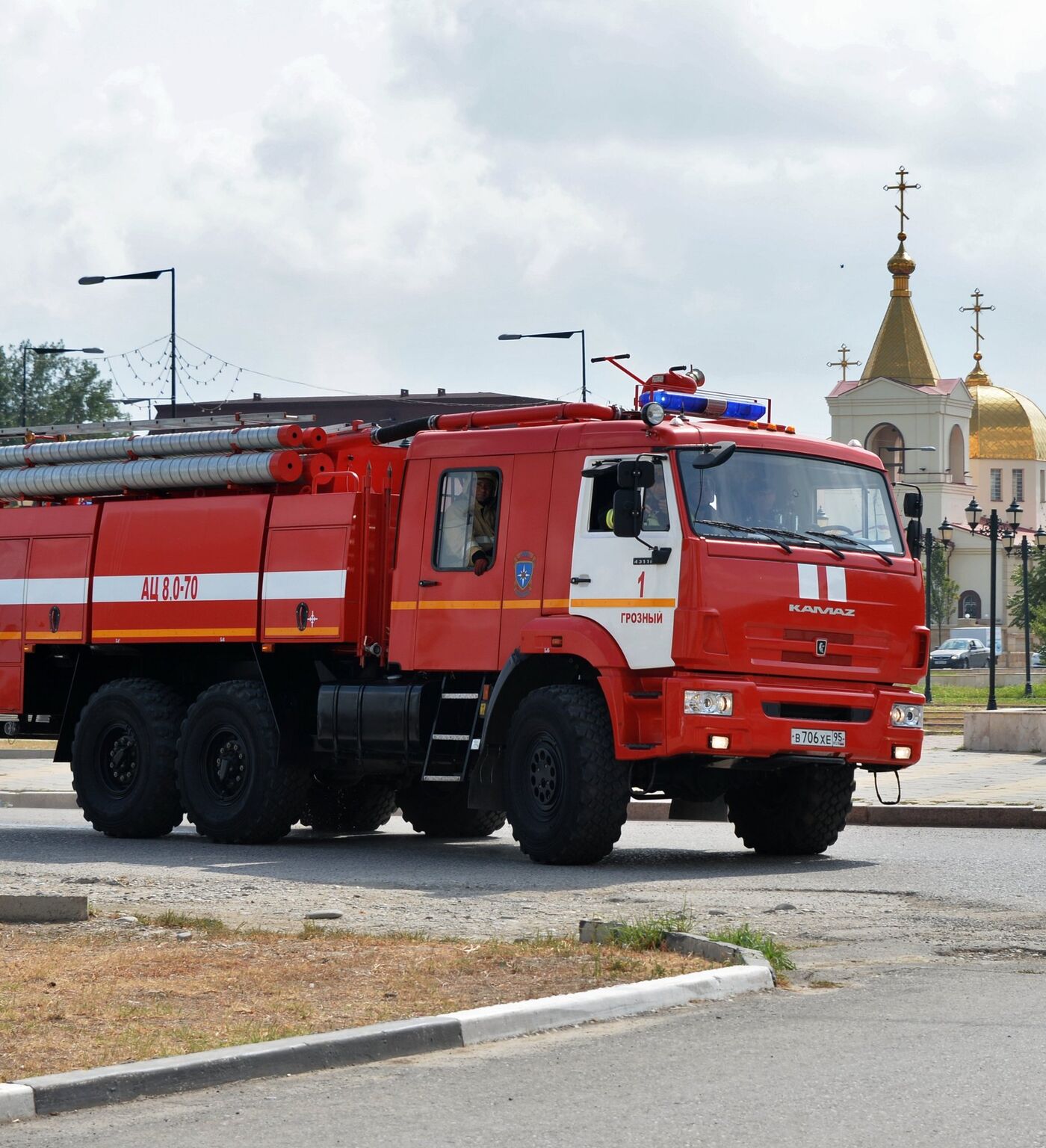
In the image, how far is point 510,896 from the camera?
12578mm

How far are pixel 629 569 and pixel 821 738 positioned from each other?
1731 millimetres

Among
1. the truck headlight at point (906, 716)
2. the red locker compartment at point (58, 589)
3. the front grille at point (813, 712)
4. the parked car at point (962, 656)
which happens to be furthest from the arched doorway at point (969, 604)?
the front grille at point (813, 712)

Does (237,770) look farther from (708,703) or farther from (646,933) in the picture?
(646,933)

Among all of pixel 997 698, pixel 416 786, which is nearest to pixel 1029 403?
pixel 997 698

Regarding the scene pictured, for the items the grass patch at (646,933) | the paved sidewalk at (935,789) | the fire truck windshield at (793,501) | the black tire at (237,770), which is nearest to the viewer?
the grass patch at (646,933)

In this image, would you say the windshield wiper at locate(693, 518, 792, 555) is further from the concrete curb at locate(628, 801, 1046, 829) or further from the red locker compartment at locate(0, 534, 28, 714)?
the red locker compartment at locate(0, 534, 28, 714)

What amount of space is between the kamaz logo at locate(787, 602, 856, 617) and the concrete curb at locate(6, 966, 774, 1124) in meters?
5.45

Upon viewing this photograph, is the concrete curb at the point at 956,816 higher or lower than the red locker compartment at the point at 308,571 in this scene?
lower

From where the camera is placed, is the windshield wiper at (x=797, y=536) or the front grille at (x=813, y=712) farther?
the windshield wiper at (x=797, y=536)

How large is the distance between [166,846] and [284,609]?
2181 mm

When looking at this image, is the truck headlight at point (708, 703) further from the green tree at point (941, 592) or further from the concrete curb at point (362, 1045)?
the green tree at point (941, 592)

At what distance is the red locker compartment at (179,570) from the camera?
654 inches

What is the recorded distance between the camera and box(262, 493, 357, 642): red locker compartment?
16.0m

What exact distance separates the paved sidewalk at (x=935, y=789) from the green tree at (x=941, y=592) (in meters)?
71.9
